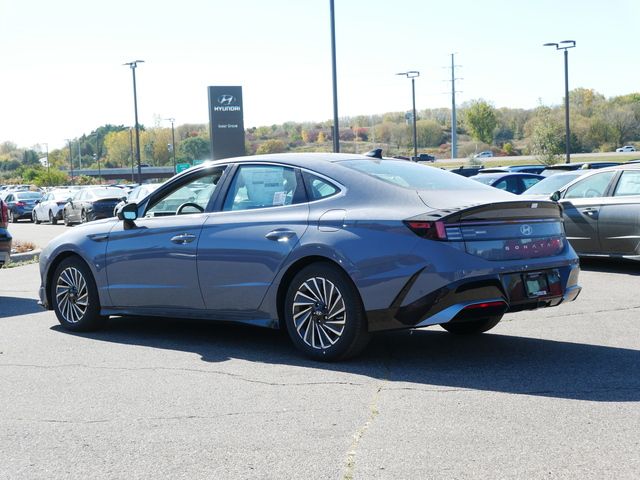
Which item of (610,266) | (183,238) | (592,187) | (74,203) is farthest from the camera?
(74,203)

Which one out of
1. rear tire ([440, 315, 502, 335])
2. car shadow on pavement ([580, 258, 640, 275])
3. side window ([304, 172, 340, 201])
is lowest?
car shadow on pavement ([580, 258, 640, 275])

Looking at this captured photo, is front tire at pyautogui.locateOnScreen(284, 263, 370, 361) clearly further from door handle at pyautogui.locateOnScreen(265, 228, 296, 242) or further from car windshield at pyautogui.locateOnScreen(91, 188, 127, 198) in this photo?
car windshield at pyautogui.locateOnScreen(91, 188, 127, 198)

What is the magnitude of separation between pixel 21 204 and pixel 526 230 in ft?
129

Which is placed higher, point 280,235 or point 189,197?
point 189,197

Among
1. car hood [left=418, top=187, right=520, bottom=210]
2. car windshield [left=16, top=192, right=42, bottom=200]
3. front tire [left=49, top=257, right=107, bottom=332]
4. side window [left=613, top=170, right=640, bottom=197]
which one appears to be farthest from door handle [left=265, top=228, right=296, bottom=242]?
car windshield [left=16, top=192, right=42, bottom=200]

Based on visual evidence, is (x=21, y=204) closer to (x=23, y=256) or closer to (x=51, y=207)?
(x=51, y=207)

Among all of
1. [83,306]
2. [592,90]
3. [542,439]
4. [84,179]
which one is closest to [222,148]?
[83,306]

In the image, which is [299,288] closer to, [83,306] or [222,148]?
[83,306]

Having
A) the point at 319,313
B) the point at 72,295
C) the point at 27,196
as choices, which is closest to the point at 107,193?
the point at 27,196

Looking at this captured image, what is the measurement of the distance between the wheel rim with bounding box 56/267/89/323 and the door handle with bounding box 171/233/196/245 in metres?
1.34

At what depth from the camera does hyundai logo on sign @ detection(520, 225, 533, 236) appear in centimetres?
667

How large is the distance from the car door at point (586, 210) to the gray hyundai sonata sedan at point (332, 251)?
565 cm

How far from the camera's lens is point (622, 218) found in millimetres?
12680

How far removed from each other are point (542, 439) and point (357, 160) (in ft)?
10.7
